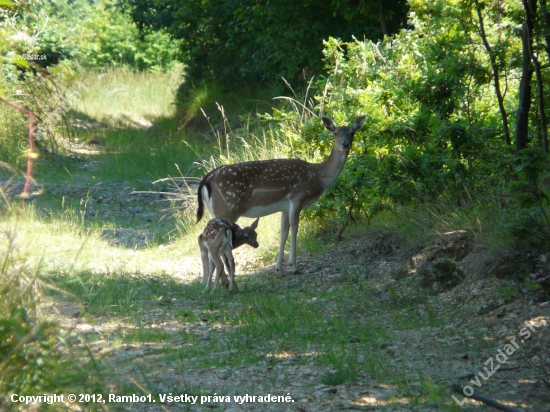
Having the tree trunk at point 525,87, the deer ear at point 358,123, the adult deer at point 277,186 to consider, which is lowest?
the adult deer at point 277,186

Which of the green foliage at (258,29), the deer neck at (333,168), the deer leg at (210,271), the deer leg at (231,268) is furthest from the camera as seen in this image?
the green foliage at (258,29)

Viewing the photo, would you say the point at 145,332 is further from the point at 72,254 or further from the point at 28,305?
the point at 72,254

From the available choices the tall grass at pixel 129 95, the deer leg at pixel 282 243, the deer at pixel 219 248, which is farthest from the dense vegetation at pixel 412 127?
the tall grass at pixel 129 95

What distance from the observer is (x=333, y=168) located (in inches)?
436

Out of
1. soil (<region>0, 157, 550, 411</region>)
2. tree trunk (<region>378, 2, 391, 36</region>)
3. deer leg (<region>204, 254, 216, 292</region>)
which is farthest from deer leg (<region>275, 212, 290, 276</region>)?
tree trunk (<region>378, 2, 391, 36</region>)

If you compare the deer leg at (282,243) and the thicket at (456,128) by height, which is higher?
the thicket at (456,128)

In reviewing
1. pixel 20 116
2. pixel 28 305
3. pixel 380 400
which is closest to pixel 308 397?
pixel 380 400

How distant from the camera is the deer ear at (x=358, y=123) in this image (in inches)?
425

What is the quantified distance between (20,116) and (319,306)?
13785mm

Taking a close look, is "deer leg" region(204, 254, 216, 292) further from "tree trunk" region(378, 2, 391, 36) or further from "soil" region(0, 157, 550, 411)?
"tree trunk" region(378, 2, 391, 36)

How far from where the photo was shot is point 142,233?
1406 centimetres

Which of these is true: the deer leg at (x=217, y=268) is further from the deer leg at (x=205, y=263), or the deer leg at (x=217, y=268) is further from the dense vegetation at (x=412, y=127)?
the dense vegetation at (x=412, y=127)

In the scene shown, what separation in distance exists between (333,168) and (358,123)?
0.72m

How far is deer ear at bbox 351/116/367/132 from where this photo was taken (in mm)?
10789
